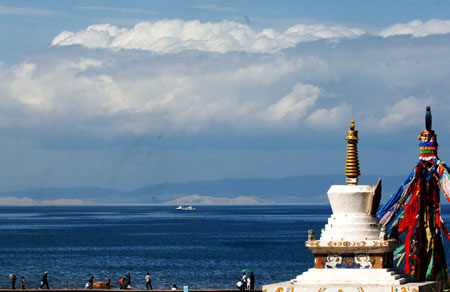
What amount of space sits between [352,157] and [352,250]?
2978mm

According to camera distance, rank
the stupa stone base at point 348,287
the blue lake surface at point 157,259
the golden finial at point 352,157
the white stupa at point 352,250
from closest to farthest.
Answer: the stupa stone base at point 348,287
the white stupa at point 352,250
the golden finial at point 352,157
the blue lake surface at point 157,259

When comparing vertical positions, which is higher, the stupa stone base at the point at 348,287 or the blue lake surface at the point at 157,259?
the blue lake surface at the point at 157,259

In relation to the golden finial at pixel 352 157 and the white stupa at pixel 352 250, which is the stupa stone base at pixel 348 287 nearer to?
the white stupa at pixel 352 250

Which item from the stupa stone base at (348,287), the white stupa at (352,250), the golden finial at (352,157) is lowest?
the stupa stone base at (348,287)

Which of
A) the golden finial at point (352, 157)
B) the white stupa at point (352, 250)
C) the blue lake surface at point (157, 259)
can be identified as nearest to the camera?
the white stupa at point (352, 250)

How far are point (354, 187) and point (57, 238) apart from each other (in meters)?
166

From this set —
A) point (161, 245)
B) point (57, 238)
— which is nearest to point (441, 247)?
point (161, 245)

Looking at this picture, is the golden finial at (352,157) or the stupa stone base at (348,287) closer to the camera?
the stupa stone base at (348,287)

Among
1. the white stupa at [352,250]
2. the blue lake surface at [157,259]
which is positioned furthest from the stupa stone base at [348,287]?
the blue lake surface at [157,259]

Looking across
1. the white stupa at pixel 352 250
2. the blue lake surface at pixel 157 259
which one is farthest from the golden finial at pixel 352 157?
the blue lake surface at pixel 157 259

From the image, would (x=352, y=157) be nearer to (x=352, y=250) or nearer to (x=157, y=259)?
(x=352, y=250)

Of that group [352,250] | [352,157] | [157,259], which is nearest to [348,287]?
[352,250]

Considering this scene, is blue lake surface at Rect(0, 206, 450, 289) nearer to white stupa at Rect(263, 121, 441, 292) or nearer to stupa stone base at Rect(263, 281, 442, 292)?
white stupa at Rect(263, 121, 441, 292)

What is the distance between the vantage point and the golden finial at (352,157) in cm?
3531
